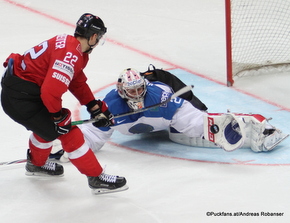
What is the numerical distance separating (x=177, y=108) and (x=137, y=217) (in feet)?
3.20

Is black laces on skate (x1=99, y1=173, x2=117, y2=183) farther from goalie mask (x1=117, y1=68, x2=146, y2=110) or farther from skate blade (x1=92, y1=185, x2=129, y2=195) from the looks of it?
goalie mask (x1=117, y1=68, x2=146, y2=110)

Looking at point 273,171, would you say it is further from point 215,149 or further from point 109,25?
point 109,25

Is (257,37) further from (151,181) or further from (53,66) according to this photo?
(53,66)

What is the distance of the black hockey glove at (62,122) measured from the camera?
314cm

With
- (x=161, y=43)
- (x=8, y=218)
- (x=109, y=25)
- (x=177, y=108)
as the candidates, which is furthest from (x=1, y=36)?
(x=8, y=218)

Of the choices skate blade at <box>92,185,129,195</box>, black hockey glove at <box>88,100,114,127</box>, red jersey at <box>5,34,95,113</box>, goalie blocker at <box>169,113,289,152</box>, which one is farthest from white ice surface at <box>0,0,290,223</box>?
red jersey at <box>5,34,95,113</box>

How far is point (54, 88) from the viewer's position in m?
3.00

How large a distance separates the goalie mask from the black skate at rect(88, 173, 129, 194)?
613 mm

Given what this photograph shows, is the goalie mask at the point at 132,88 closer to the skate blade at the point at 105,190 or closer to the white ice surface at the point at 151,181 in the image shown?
the white ice surface at the point at 151,181

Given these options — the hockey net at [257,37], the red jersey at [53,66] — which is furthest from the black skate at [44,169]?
the hockey net at [257,37]

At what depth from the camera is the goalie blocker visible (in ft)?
12.3

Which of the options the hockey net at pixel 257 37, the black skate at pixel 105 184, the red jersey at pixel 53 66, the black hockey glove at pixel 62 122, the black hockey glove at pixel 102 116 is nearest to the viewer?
the red jersey at pixel 53 66

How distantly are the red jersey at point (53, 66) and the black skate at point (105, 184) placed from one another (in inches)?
20.5

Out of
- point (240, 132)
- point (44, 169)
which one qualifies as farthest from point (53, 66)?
point (240, 132)
